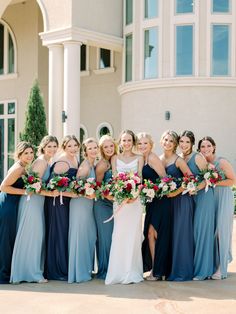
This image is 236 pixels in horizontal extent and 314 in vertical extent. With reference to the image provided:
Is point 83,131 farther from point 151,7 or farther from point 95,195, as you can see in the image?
point 95,195

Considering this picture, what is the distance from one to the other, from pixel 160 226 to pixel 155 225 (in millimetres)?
70

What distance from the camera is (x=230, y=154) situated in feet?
54.2

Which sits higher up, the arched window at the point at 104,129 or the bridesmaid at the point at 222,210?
the arched window at the point at 104,129

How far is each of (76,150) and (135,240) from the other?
4.87 feet

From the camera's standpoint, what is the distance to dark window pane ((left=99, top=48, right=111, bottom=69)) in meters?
19.9

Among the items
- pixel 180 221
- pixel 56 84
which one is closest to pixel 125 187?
pixel 180 221

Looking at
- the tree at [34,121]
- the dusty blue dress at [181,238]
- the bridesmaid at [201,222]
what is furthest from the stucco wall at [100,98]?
the dusty blue dress at [181,238]

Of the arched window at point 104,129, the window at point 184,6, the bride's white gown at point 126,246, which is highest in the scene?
the window at point 184,6

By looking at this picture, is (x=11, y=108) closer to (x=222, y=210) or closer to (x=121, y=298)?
(x=222, y=210)

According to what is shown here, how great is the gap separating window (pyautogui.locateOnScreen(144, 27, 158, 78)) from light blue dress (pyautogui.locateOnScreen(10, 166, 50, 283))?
33.9ft

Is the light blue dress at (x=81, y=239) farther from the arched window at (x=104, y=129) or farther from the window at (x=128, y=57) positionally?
the arched window at (x=104, y=129)

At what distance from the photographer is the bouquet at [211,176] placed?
23.8ft

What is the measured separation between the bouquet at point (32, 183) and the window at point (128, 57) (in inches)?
436

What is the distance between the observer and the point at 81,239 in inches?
287
